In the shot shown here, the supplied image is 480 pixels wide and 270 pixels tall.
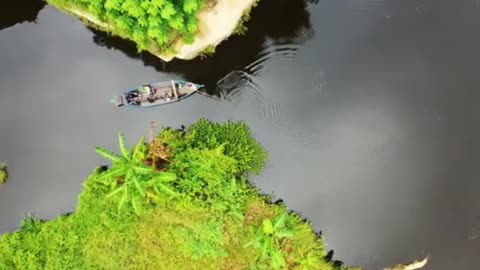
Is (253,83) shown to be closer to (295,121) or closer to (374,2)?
(295,121)

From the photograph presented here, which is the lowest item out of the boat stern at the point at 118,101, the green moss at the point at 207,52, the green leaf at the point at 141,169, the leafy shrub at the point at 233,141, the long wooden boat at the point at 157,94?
the green leaf at the point at 141,169

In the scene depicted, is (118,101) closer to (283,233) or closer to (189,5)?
(189,5)

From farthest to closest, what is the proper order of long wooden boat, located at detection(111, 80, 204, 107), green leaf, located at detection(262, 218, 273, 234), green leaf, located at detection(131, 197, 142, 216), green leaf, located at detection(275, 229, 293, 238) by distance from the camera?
long wooden boat, located at detection(111, 80, 204, 107), green leaf, located at detection(262, 218, 273, 234), green leaf, located at detection(275, 229, 293, 238), green leaf, located at detection(131, 197, 142, 216)

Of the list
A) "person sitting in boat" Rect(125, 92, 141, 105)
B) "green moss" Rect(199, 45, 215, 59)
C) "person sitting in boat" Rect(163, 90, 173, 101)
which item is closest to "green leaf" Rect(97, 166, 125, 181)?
"person sitting in boat" Rect(125, 92, 141, 105)

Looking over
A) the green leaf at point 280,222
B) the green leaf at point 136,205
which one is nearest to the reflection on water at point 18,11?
the green leaf at point 136,205

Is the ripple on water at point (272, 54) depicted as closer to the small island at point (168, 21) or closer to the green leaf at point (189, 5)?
the small island at point (168, 21)

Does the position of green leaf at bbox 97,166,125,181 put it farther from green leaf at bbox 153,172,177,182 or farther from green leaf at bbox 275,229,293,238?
green leaf at bbox 275,229,293,238
